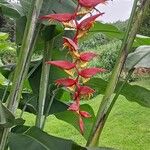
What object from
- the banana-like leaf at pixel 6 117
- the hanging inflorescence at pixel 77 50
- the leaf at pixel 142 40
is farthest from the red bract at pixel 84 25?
the leaf at pixel 142 40

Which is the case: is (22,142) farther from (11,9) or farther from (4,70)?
(4,70)

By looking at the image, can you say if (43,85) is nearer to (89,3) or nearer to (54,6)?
(54,6)

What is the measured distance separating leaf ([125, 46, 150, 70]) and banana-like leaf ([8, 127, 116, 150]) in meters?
0.34

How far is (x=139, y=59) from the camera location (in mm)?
1288

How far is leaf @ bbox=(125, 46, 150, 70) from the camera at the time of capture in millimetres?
1265

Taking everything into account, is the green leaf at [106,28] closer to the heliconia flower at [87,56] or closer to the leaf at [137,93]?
the leaf at [137,93]

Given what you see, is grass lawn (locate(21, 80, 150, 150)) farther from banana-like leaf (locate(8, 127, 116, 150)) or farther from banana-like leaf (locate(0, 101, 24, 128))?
banana-like leaf (locate(0, 101, 24, 128))

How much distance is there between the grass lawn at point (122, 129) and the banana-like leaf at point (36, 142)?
3960 mm

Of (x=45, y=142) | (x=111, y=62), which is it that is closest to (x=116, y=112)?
(x=111, y=62)

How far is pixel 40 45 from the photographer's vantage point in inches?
53.6

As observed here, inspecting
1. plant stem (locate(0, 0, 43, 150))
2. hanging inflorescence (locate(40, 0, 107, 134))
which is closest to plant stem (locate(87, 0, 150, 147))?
hanging inflorescence (locate(40, 0, 107, 134))

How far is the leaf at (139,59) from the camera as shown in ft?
4.15

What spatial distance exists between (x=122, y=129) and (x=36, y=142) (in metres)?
4.86

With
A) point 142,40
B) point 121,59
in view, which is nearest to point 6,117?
point 121,59
